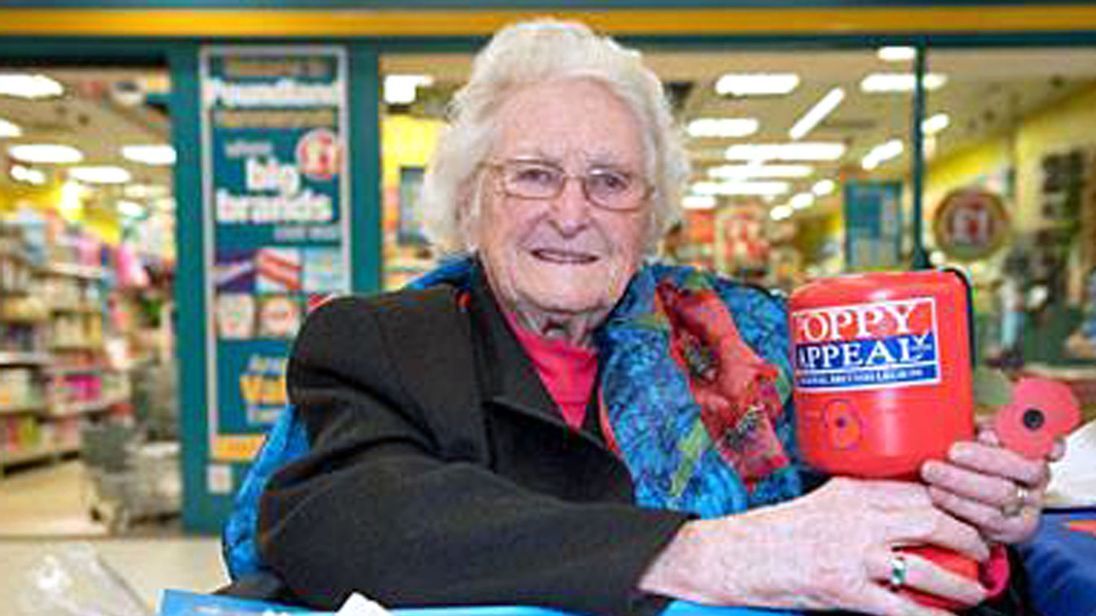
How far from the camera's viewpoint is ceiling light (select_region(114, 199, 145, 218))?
11.6 metres

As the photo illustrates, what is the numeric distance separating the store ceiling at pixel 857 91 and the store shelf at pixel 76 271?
5512 millimetres

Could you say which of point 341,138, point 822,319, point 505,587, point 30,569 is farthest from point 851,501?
point 341,138

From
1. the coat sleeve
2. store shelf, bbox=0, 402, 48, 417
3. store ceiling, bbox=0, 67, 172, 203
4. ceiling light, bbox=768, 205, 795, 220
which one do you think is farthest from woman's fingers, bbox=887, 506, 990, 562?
store shelf, bbox=0, 402, 48, 417

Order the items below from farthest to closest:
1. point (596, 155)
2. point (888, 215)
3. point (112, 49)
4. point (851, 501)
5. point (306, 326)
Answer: point (888, 215), point (112, 49), point (596, 155), point (306, 326), point (851, 501)

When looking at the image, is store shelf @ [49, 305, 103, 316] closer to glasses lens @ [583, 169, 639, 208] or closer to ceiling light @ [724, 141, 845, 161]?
ceiling light @ [724, 141, 845, 161]

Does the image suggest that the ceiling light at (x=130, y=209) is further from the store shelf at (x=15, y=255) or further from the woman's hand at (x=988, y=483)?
the woman's hand at (x=988, y=483)

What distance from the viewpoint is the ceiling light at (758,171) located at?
6660mm

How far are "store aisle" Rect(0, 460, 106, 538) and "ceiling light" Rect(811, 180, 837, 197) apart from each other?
4501 millimetres

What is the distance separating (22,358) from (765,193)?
622 centimetres

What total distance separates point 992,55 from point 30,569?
5.30 metres

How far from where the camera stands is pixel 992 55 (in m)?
5.25

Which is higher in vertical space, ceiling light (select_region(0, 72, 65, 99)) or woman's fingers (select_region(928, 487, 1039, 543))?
ceiling light (select_region(0, 72, 65, 99))

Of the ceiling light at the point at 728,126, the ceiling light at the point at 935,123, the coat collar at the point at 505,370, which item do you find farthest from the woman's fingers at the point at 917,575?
the ceiling light at the point at 728,126

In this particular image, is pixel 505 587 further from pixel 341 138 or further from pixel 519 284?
pixel 341 138
